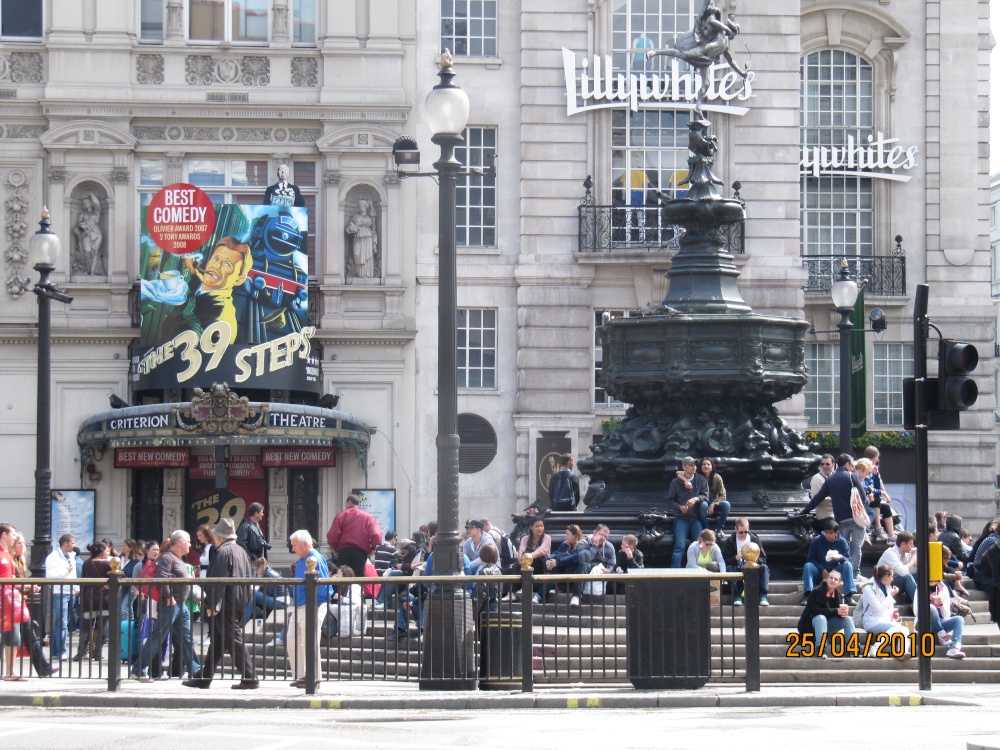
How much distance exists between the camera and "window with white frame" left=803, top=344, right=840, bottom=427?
35.8 meters

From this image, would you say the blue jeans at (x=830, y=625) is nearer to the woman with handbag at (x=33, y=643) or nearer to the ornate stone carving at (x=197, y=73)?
the woman with handbag at (x=33, y=643)

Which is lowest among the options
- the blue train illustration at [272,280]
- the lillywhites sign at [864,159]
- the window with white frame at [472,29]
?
the blue train illustration at [272,280]

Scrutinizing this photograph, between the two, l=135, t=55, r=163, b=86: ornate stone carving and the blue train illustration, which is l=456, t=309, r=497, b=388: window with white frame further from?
l=135, t=55, r=163, b=86: ornate stone carving

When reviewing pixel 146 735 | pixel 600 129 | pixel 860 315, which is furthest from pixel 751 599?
pixel 600 129

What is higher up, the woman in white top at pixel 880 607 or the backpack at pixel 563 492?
the backpack at pixel 563 492

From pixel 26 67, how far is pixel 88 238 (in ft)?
12.1

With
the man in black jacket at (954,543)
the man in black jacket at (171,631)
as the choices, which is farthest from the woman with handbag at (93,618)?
the man in black jacket at (954,543)

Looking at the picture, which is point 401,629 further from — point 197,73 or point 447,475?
point 197,73

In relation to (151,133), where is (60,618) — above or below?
below

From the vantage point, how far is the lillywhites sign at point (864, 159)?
3606 centimetres

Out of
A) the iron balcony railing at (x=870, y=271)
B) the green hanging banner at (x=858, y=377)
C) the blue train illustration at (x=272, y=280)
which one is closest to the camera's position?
the green hanging banner at (x=858, y=377)

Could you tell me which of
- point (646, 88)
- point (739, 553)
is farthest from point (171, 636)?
point (646, 88)

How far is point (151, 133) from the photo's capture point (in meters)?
33.6

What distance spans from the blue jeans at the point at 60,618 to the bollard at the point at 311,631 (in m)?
2.51
